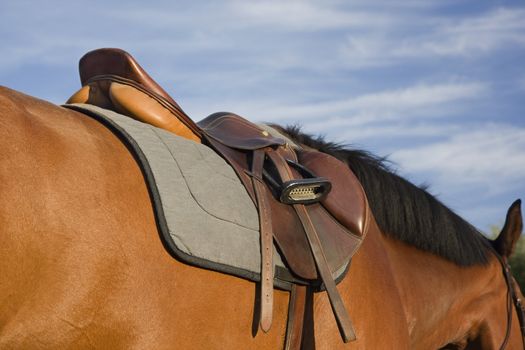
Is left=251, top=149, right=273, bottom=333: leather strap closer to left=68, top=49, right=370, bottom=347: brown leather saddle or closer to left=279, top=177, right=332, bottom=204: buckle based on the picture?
left=68, top=49, right=370, bottom=347: brown leather saddle

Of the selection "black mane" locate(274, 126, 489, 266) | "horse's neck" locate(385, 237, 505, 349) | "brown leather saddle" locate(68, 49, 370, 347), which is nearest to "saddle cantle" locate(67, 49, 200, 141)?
"brown leather saddle" locate(68, 49, 370, 347)

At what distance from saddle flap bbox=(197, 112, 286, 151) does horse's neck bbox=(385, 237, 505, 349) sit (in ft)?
3.23

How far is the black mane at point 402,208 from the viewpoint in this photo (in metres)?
3.74

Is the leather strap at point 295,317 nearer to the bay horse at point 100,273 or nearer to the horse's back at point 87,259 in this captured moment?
the bay horse at point 100,273

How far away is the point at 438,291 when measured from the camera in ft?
13.1

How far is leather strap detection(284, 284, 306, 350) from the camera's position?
2814 millimetres

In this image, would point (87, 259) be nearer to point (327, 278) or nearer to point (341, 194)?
point (327, 278)

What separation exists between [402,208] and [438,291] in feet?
1.90

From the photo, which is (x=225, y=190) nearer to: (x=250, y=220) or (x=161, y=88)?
(x=250, y=220)

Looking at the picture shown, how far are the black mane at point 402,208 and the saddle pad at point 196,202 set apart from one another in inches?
42.7

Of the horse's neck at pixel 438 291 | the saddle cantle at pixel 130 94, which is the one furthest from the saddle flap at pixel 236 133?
the horse's neck at pixel 438 291

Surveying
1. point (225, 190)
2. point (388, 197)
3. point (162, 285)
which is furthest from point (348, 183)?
point (162, 285)

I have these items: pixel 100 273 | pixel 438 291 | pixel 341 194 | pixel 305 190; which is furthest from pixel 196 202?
pixel 438 291

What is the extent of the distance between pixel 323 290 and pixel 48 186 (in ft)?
4.33
